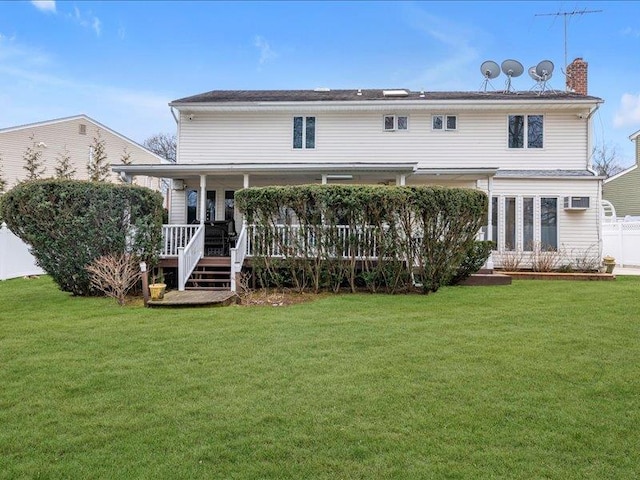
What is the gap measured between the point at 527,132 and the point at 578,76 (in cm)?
442

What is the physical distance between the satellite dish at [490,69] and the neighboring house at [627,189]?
34.1 ft

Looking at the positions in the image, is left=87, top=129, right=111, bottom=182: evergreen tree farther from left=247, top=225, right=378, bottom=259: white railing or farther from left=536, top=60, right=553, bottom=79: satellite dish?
left=536, top=60, right=553, bottom=79: satellite dish

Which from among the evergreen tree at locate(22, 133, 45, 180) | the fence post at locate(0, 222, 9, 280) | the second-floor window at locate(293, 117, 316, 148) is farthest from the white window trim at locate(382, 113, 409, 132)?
the evergreen tree at locate(22, 133, 45, 180)

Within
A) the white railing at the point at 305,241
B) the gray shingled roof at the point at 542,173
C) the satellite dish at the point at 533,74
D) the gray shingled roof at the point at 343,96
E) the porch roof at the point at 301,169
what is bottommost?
the white railing at the point at 305,241

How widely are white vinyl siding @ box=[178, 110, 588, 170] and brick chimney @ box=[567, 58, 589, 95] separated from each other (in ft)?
9.50

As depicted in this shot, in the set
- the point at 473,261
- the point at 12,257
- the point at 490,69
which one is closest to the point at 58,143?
the point at 12,257

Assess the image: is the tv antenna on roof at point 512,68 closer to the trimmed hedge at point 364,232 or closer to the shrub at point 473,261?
the shrub at point 473,261

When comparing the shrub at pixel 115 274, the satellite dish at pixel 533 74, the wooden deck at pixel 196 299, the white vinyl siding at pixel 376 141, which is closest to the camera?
the wooden deck at pixel 196 299

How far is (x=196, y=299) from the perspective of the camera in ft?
27.8

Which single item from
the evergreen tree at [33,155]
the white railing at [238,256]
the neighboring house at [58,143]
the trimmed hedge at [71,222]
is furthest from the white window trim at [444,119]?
the evergreen tree at [33,155]

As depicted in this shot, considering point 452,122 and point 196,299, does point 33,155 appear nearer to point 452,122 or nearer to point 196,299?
point 196,299

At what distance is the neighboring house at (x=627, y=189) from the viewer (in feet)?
73.8

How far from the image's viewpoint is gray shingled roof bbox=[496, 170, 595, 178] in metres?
14.3

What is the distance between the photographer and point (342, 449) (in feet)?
9.80
